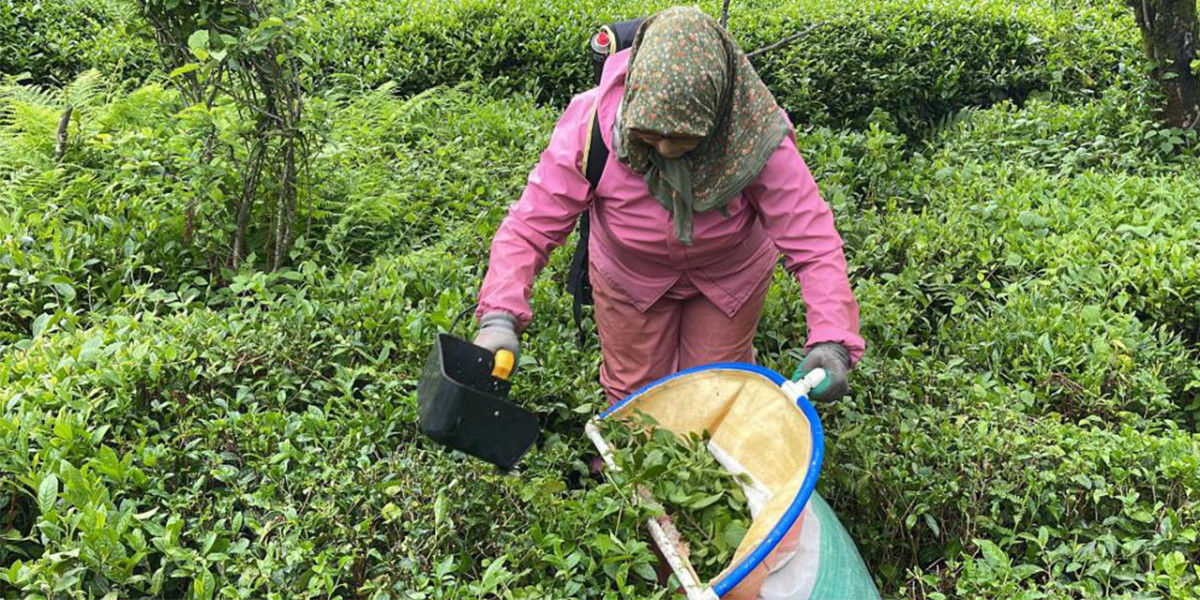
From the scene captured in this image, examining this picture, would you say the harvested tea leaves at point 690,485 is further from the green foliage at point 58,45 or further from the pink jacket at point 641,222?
the green foliage at point 58,45

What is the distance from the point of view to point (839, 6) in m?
6.07

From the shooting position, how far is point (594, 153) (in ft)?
8.20

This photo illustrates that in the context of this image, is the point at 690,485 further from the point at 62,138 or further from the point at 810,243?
the point at 62,138

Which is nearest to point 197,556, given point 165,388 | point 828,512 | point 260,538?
point 260,538

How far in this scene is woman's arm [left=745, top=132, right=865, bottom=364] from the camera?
247 cm

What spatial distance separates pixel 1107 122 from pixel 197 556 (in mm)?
4622

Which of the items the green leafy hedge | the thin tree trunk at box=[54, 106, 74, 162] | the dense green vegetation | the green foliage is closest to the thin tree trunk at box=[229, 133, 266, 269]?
the dense green vegetation

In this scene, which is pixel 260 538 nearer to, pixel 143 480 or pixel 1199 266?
pixel 143 480

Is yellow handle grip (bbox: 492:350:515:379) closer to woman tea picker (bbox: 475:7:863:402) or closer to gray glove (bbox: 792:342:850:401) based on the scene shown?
woman tea picker (bbox: 475:7:863:402)

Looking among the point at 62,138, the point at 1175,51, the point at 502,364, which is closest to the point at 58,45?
the point at 62,138

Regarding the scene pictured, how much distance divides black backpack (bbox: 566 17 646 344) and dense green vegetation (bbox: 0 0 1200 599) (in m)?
0.29

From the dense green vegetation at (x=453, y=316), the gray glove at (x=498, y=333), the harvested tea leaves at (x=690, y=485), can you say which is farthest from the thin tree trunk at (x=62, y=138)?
the harvested tea leaves at (x=690, y=485)

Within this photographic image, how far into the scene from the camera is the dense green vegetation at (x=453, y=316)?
7.52 ft

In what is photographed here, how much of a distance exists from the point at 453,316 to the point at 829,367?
134cm
